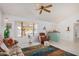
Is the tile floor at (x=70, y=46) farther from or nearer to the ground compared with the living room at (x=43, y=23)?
nearer to the ground

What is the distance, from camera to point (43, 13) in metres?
2.51

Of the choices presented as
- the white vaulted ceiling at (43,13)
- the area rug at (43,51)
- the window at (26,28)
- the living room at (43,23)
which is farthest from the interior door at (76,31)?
the window at (26,28)

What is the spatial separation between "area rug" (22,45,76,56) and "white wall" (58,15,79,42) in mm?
248

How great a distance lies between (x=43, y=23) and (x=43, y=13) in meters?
0.17

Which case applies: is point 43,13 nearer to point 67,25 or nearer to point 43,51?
point 67,25

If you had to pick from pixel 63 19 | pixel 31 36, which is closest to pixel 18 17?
pixel 31 36

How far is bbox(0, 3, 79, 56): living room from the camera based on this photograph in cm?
250

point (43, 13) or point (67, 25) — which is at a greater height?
point (43, 13)

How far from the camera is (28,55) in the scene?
253 centimetres

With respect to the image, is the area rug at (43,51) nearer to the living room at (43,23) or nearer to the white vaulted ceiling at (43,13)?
the living room at (43,23)

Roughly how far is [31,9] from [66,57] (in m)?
1.02

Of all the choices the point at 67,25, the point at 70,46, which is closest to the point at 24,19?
the point at 67,25

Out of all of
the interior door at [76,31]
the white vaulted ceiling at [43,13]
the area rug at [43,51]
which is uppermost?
the white vaulted ceiling at [43,13]

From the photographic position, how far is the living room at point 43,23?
8.20ft
